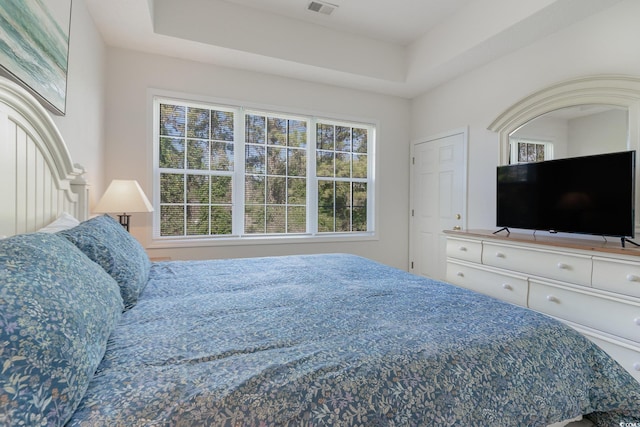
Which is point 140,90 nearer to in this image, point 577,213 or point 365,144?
point 365,144

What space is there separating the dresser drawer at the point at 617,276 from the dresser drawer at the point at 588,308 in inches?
2.6

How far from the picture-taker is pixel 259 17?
10.3 feet

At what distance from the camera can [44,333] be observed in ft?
1.99

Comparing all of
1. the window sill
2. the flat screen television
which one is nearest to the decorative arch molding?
the flat screen television

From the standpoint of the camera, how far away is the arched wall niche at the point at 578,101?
2.26m

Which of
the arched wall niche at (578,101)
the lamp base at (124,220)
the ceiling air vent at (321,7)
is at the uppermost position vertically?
the ceiling air vent at (321,7)

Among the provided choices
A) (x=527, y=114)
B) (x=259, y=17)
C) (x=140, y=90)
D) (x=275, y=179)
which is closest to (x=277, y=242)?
(x=275, y=179)

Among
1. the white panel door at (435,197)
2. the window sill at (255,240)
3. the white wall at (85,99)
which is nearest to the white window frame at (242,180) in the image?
the window sill at (255,240)

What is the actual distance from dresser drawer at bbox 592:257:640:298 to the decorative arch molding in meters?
0.99

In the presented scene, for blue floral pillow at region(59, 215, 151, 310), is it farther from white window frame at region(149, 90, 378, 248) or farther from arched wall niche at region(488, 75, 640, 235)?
arched wall niche at region(488, 75, 640, 235)

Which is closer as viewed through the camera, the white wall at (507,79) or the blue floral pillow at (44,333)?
the blue floral pillow at (44,333)

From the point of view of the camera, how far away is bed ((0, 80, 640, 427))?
0.63 m

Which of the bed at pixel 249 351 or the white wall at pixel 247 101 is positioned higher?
the white wall at pixel 247 101

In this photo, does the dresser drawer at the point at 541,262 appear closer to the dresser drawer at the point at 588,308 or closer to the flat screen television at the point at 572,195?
the dresser drawer at the point at 588,308
